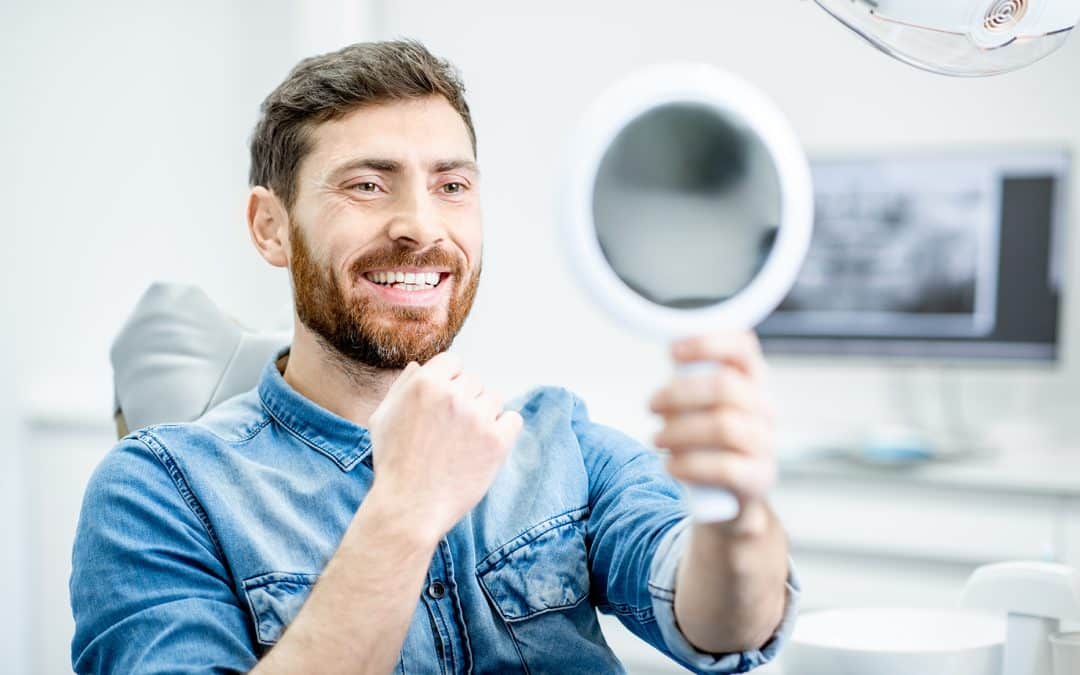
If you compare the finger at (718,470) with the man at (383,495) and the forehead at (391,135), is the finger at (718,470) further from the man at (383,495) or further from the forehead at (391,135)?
the forehead at (391,135)

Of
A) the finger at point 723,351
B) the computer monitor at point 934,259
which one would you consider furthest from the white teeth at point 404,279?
the computer monitor at point 934,259

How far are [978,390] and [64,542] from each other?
8.58 ft

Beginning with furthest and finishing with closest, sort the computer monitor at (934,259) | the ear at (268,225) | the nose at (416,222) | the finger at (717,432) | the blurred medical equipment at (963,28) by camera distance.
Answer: the computer monitor at (934,259) → the ear at (268,225) → the nose at (416,222) → the blurred medical equipment at (963,28) → the finger at (717,432)

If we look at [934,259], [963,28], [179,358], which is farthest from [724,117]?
[934,259]

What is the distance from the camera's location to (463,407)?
0.98m

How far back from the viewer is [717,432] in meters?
0.61

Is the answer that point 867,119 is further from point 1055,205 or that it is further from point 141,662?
point 141,662

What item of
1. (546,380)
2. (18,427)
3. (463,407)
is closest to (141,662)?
(463,407)

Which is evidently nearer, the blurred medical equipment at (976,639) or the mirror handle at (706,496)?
the mirror handle at (706,496)

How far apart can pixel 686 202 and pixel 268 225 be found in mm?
863

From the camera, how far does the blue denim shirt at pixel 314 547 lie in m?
1.03

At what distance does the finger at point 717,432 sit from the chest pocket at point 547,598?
607mm

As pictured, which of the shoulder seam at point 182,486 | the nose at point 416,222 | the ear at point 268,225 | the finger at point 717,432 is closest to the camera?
the finger at point 717,432

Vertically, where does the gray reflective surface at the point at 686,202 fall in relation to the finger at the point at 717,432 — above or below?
above
